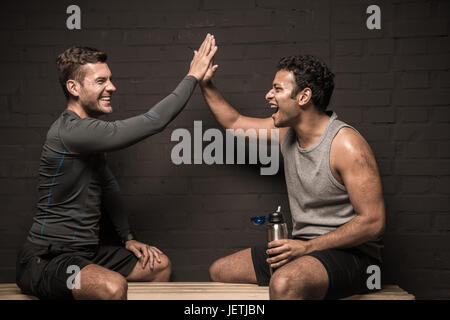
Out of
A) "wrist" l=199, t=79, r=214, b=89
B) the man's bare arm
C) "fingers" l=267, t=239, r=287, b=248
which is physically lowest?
"fingers" l=267, t=239, r=287, b=248

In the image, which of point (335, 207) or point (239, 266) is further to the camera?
point (239, 266)

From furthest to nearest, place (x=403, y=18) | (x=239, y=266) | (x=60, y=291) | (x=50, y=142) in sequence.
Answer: (x=403, y=18)
(x=239, y=266)
(x=50, y=142)
(x=60, y=291)

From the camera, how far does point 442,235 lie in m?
3.54

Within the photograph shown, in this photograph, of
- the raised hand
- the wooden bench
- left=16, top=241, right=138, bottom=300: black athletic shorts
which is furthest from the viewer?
the raised hand

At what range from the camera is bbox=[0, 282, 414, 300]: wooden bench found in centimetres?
290

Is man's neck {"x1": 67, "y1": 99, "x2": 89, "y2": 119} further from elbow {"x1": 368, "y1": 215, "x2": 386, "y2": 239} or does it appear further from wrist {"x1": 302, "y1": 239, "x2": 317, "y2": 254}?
elbow {"x1": 368, "y1": 215, "x2": 386, "y2": 239}

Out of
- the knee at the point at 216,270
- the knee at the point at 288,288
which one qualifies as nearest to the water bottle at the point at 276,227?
the knee at the point at 288,288

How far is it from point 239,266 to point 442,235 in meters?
1.59

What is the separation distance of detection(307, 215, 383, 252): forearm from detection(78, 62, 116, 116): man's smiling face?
5.29 ft

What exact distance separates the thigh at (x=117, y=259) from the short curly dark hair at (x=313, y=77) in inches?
62.8

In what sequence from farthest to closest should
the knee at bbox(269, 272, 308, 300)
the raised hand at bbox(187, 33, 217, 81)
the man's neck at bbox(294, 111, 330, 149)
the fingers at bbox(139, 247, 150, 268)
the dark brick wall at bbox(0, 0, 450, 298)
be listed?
the dark brick wall at bbox(0, 0, 450, 298) → the fingers at bbox(139, 247, 150, 268) → the raised hand at bbox(187, 33, 217, 81) → the man's neck at bbox(294, 111, 330, 149) → the knee at bbox(269, 272, 308, 300)

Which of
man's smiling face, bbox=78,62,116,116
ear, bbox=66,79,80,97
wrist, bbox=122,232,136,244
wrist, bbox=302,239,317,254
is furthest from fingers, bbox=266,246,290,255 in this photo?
ear, bbox=66,79,80,97

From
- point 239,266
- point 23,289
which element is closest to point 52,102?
point 23,289

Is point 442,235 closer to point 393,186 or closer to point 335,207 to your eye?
point 393,186
